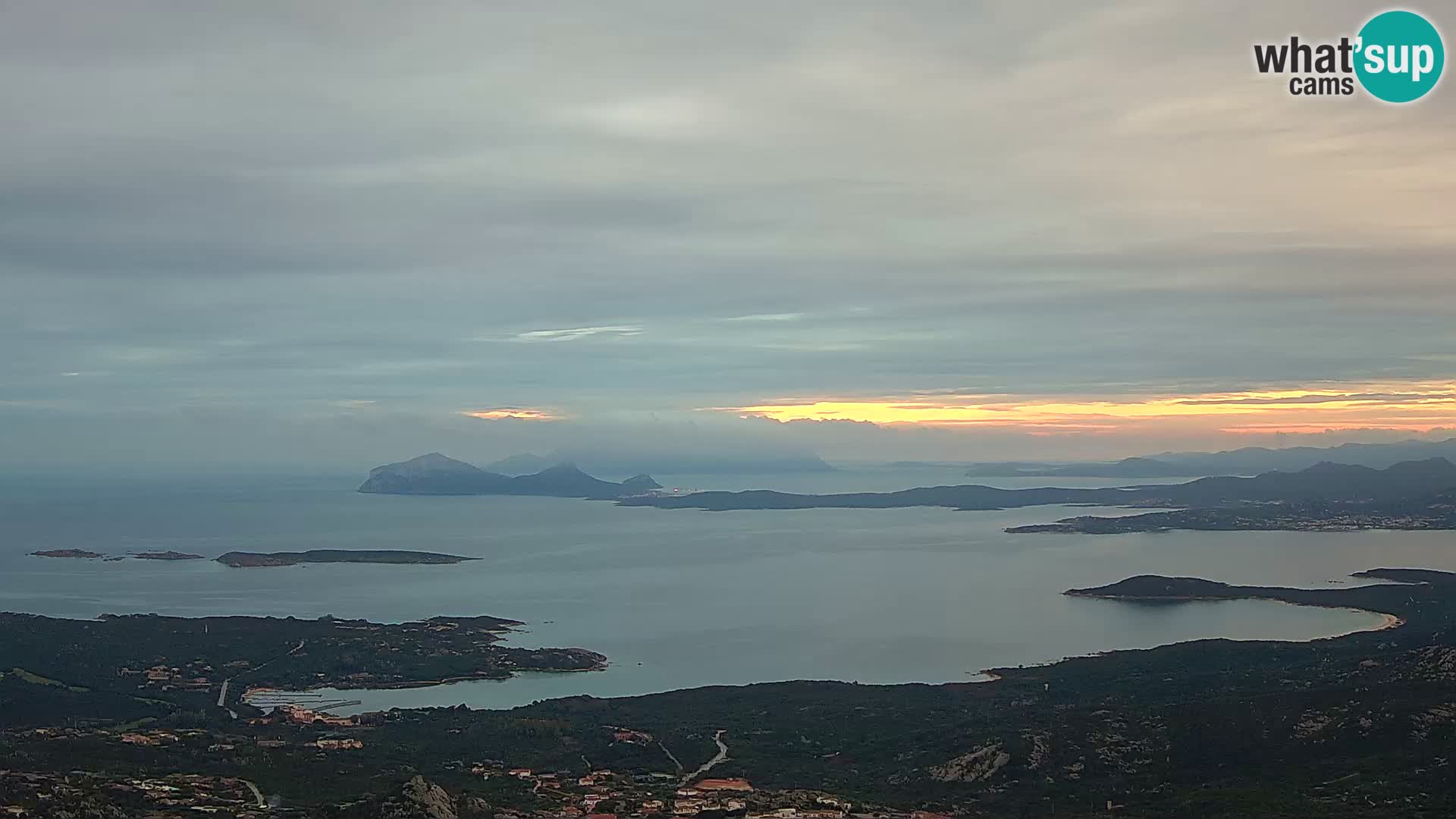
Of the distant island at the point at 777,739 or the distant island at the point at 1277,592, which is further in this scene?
the distant island at the point at 1277,592

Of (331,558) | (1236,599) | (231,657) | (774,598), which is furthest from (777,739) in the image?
(331,558)

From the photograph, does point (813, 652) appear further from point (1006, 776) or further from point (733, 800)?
point (733, 800)

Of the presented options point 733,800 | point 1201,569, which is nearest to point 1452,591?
point 1201,569

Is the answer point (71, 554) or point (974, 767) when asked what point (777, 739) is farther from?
point (71, 554)

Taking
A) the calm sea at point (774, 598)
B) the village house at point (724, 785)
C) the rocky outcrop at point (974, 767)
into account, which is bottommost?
the calm sea at point (774, 598)

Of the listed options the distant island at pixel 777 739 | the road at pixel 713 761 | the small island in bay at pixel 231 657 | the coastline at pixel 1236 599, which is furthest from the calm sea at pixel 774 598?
the road at pixel 713 761

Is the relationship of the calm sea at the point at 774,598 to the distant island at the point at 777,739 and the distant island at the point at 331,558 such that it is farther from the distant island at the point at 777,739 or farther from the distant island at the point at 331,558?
the distant island at the point at 777,739
